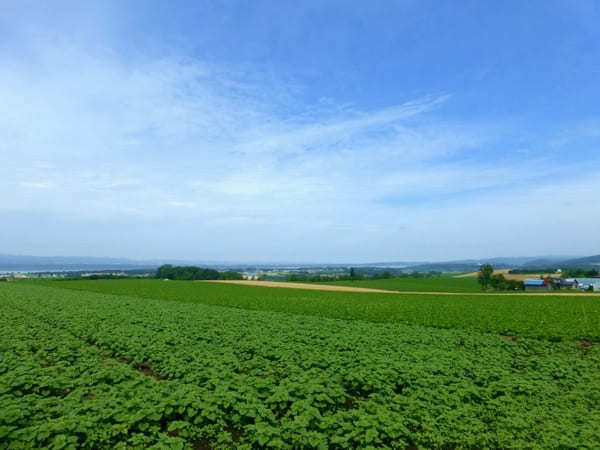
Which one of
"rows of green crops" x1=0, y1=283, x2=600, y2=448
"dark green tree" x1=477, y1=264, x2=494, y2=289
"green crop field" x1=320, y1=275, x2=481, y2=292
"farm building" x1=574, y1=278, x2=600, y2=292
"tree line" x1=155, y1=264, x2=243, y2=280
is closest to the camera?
"rows of green crops" x1=0, y1=283, x2=600, y2=448

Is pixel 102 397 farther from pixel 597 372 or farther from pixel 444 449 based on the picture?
pixel 597 372

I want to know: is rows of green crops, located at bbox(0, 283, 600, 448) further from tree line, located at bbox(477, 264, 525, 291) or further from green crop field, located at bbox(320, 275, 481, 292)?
tree line, located at bbox(477, 264, 525, 291)

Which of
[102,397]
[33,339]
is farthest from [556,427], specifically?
[33,339]

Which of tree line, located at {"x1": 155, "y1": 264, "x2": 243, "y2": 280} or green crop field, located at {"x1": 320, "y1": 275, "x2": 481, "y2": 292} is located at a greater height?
tree line, located at {"x1": 155, "y1": 264, "x2": 243, "y2": 280}

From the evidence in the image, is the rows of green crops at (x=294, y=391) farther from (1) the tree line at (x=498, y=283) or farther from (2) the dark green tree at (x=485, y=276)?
(2) the dark green tree at (x=485, y=276)

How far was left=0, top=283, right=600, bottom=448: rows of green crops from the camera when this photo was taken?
7590 millimetres

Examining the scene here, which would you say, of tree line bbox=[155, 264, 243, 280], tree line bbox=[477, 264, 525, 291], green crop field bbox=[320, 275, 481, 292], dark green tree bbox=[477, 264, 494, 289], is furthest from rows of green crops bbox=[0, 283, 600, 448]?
tree line bbox=[155, 264, 243, 280]

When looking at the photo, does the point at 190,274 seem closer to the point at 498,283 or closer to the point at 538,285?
the point at 498,283

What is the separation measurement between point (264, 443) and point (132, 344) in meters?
10.2

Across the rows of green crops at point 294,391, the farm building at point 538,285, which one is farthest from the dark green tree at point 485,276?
the rows of green crops at point 294,391

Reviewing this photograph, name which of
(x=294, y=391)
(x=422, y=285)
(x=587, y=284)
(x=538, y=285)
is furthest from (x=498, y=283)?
(x=294, y=391)

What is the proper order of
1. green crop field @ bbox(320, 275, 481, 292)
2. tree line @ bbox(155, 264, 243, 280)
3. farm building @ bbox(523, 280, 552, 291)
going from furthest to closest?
tree line @ bbox(155, 264, 243, 280), farm building @ bbox(523, 280, 552, 291), green crop field @ bbox(320, 275, 481, 292)

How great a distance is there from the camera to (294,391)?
9789mm

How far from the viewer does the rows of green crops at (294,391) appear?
759 cm
